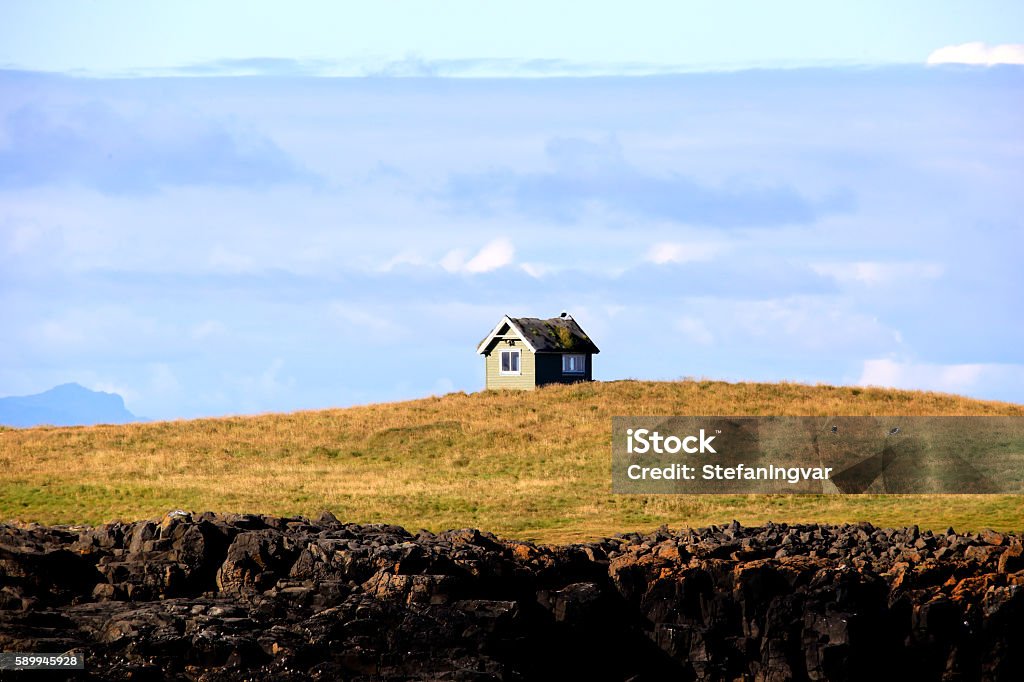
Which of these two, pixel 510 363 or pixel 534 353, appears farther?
pixel 510 363

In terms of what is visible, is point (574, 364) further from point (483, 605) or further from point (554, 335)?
point (483, 605)

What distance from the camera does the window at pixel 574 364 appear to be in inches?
3108

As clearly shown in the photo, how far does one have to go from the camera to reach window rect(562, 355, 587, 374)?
78.9 m

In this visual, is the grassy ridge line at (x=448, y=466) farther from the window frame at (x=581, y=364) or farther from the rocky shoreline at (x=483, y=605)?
the rocky shoreline at (x=483, y=605)

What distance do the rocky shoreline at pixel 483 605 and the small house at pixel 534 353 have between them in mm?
49857

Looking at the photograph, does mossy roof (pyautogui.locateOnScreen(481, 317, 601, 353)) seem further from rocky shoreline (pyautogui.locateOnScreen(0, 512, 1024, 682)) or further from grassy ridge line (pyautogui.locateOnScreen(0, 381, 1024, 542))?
rocky shoreline (pyautogui.locateOnScreen(0, 512, 1024, 682))

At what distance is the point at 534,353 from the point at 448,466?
24.3 m

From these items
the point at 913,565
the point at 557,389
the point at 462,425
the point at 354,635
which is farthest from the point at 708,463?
the point at 354,635

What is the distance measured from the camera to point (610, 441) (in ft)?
184

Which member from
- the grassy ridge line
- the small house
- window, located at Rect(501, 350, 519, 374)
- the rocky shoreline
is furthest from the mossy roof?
the rocky shoreline

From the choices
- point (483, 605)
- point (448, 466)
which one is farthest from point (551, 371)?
point (483, 605)

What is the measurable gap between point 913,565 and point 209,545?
600 inches

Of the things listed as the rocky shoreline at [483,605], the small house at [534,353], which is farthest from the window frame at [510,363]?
the rocky shoreline at [483,605]

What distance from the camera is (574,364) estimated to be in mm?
79750
